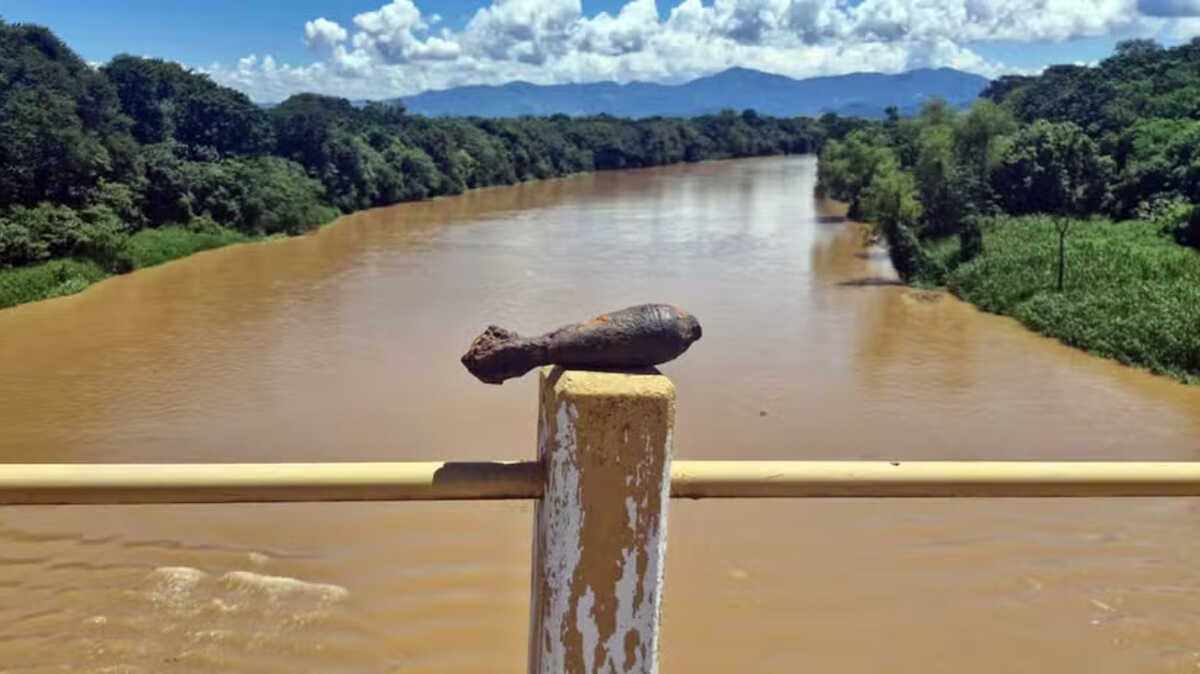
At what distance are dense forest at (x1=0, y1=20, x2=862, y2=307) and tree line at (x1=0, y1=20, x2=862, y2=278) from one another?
0.15ft

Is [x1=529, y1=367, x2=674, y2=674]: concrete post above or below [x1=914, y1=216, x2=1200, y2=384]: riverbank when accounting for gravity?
above

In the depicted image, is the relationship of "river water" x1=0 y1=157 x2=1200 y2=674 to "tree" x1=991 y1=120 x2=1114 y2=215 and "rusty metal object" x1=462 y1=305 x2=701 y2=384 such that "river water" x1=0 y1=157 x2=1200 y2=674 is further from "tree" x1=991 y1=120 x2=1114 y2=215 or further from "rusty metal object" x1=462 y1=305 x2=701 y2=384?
"tree" x1=991 y1=120 x2=1114 y2=215

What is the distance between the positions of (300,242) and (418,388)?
16770 millimetres

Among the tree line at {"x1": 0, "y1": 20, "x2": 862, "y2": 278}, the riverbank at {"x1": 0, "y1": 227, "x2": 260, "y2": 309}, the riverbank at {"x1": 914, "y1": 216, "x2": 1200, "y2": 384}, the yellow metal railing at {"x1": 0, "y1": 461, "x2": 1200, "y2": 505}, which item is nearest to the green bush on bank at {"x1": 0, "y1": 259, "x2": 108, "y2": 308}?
the riverbank at {"x1": 0, "y1": 227, "x2": 260, "y2": 309}

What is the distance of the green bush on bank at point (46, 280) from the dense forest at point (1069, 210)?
16811 mm

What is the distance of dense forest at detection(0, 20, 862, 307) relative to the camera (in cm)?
2147

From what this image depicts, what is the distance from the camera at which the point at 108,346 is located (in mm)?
15680

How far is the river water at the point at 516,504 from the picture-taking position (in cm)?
629

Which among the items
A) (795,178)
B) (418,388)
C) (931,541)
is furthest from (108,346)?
(795,178)

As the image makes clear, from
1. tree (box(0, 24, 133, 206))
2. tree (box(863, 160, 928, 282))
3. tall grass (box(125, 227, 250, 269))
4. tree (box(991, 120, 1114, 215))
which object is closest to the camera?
tree (box(0, 24, 133, 206))

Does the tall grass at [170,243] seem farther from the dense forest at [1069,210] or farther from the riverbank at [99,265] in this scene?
the dense forest at [1069,210]

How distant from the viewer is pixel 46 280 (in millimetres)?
19469

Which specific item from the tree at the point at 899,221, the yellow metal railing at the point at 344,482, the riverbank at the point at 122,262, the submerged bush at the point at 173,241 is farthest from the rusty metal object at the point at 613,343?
the submerged bush at the point at 173,241

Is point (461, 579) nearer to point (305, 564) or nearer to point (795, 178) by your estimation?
point (305, 564)
